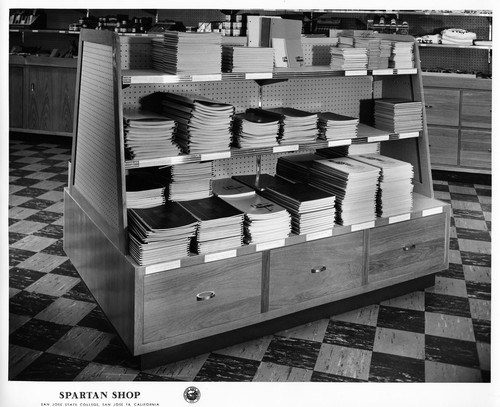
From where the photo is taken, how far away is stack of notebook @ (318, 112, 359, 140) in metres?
2.86

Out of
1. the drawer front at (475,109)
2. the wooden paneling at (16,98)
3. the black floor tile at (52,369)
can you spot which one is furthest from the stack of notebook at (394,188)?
the wooden paneling at (16,98)

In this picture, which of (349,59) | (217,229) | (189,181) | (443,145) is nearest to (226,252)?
(217,229)

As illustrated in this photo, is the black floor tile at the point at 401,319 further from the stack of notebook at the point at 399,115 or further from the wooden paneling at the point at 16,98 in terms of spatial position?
the wooden paneling at the point at 16,98

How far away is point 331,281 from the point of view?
2.73 metres

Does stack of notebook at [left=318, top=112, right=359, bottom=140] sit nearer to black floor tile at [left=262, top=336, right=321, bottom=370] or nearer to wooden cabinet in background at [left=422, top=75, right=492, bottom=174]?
black floor tile at [left=262, top=336, right=321, bottom=370]

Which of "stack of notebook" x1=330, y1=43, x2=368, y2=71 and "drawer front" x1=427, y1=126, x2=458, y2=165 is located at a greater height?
"stack of notebook" x1=330, y1=43, x2=368, y2=71

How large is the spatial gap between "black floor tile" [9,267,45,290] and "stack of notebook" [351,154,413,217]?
1.72 metres

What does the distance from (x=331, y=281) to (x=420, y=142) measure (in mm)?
920

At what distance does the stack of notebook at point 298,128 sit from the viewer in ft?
8.97

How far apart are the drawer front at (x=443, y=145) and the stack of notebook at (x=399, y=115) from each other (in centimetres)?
235
